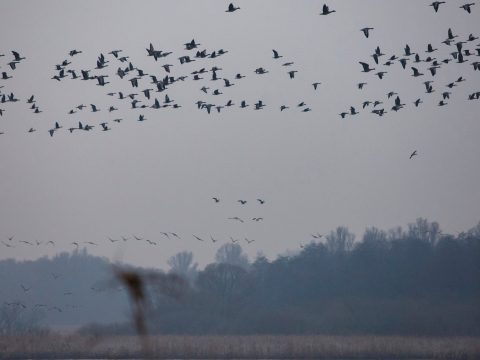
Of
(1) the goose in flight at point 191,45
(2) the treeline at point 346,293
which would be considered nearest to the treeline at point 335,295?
(2) the treeline at point 346,293

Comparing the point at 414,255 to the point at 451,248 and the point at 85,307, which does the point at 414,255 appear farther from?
the point at 85,307

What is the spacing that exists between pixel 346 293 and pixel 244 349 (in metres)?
29.4

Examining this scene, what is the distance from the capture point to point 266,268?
86000 millimetres

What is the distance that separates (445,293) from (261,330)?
49.8ft

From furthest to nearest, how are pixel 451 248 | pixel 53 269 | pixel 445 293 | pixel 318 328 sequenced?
pixel 53 269 < pixel 451 248 < pixel 445 293 < pixel 318 328

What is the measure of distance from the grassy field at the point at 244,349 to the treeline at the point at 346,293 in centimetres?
1038

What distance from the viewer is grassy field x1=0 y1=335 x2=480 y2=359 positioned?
4675cm

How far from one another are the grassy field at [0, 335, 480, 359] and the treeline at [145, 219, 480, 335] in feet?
34.1

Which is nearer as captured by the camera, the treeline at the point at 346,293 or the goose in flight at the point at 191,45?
the goose in flight at the point at 191,45

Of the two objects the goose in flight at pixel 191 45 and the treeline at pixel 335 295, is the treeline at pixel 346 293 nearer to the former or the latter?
the treeline at pixel 335 295

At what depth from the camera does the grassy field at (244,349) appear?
4675 cm

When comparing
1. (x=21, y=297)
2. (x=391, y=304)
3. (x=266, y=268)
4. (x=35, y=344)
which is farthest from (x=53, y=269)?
(x=35, y=344)

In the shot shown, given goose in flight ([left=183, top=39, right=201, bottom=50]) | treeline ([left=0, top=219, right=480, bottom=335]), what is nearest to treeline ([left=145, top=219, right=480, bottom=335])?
treeline ([left=0, top=219, right=480, bottom=335])

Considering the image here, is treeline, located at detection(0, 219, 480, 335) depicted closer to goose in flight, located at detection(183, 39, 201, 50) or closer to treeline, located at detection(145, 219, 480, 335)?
treeline, located at detection(145, 219, 480, 335)
